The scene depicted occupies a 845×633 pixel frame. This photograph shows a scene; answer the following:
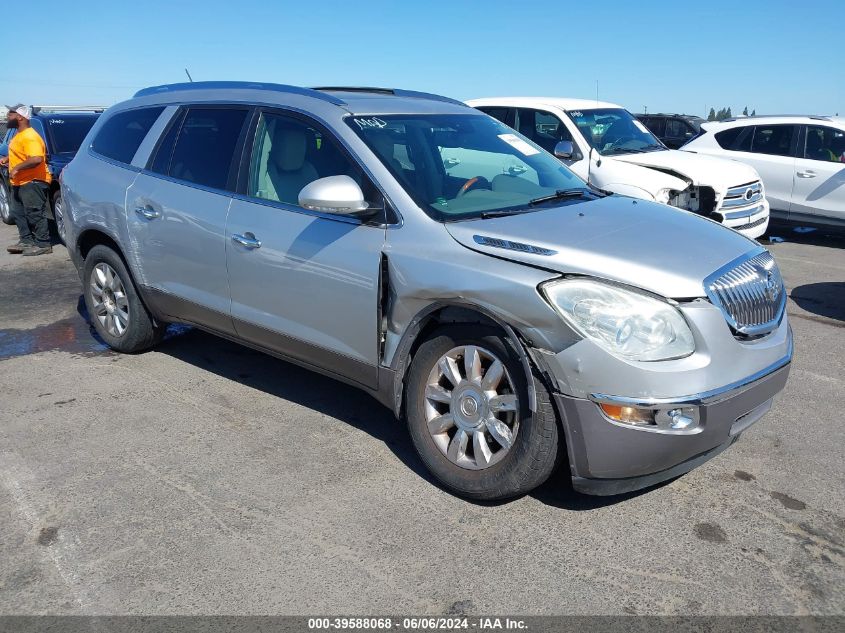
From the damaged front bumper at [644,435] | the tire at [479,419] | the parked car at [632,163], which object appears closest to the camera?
the damaged front bumper at [644,435]

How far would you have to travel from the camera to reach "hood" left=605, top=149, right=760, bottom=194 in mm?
8469

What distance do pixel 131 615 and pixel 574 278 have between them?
6.94 ft

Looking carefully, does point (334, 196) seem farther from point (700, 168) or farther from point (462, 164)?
point (700, 168)

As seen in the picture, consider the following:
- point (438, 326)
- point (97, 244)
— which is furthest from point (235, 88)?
point (438, 326)

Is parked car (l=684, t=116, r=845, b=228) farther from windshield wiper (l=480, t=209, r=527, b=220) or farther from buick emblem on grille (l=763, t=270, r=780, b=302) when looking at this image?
windshield wiper (l=480, t=209, r=527, b=220)

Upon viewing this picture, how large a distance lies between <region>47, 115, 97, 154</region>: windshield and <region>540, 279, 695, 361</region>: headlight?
356 inches

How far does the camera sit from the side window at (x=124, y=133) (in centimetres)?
516

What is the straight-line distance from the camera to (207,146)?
182 inches

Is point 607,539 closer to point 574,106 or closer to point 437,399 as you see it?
point 437,399

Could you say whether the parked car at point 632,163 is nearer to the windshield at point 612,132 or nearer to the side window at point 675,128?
the windshield at point 612,132

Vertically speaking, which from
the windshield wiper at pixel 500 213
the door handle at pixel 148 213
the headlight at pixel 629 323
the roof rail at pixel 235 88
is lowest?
the headlight at pixel 629 323

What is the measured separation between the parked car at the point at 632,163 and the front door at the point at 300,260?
4.35 meters

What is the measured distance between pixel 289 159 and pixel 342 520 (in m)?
2.00

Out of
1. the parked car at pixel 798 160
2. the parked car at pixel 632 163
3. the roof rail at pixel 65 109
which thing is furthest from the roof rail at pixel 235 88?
the parked car at pixel 798 160
